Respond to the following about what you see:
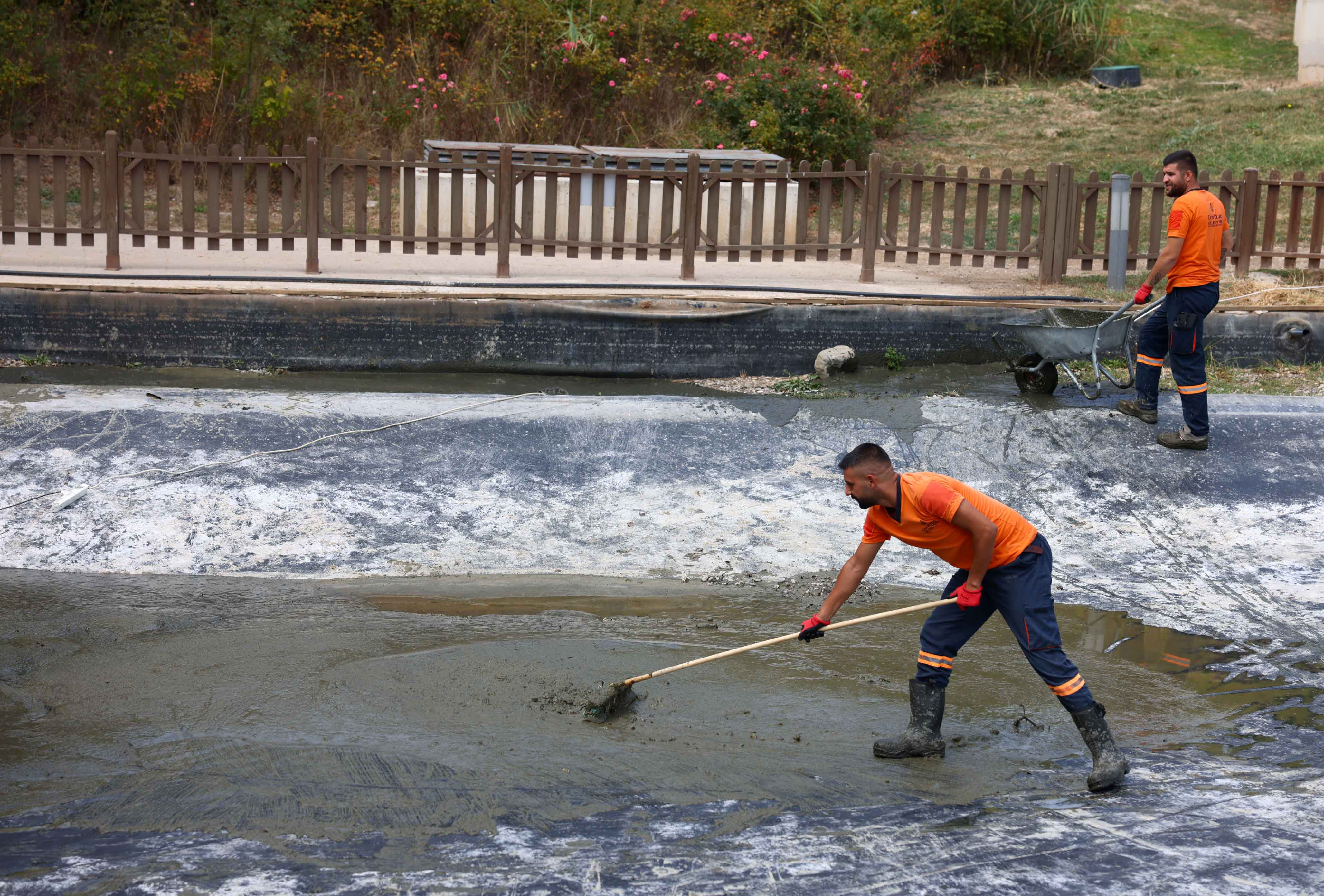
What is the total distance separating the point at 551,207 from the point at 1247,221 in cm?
600

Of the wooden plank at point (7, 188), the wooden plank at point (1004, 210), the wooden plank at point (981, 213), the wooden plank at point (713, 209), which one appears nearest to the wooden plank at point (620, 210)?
the wooden plank at point (713, 209)

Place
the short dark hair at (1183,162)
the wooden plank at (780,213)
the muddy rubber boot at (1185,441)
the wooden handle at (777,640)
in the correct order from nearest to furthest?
the wooden handle at (777,640) → the short dark hair at (1183,162) → the muddy rubber boot at (1185,441) → the wooden plank at (780,213)

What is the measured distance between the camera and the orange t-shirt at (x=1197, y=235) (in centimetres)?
679

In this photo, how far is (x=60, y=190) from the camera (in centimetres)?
956

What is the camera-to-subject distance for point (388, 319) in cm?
856

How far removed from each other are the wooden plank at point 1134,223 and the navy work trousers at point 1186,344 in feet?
10.3

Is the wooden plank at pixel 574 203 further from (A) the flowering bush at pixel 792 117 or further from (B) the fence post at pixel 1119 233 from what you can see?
(A) the flowering bush at pixel 792 117

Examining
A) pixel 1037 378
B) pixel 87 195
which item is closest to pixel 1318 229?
pixel 1037 378

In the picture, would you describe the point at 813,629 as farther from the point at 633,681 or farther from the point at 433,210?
the point at 433,210

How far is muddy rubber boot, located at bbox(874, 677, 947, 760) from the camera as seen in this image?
4.19 meters

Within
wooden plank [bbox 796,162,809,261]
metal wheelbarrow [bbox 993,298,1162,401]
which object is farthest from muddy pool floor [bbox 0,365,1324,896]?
wooden plank [bbox 796,162,809,261]

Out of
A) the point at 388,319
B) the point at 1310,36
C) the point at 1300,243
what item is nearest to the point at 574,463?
the point at 388,319

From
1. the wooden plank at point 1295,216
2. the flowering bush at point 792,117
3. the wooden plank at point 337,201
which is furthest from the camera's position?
the flowering bush at point 792,117

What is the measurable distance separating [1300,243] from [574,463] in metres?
8.46
